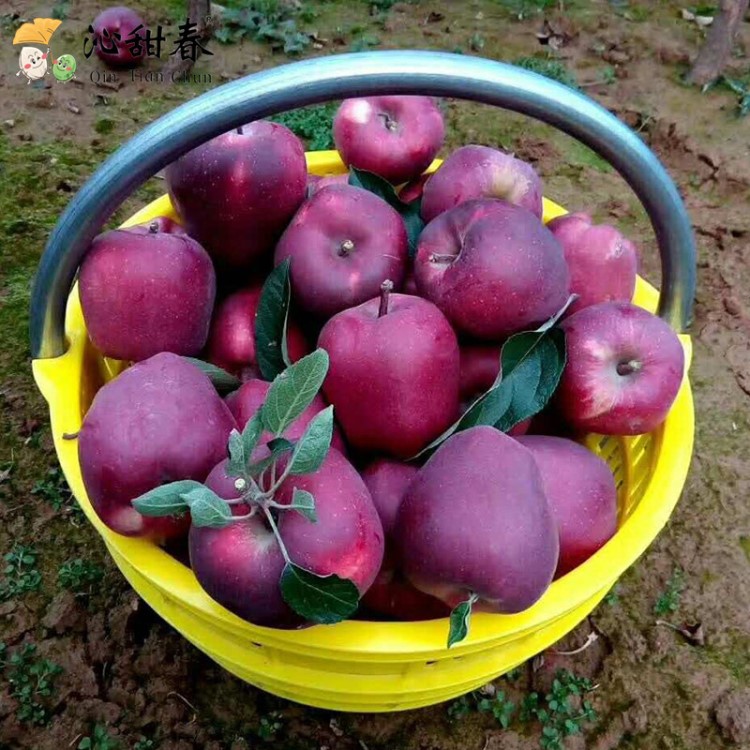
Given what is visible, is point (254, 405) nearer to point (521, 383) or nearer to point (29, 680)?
point (521, 383)

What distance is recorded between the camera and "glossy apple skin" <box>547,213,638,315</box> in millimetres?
1351

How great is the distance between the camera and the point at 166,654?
5.02ft

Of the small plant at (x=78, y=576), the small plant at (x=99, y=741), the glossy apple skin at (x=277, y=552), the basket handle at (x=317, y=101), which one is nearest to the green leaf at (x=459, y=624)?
the glossy apple skin at (x=277, y=552)

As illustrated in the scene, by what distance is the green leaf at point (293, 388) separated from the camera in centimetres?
90

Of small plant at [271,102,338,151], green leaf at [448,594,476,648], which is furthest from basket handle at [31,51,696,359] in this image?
small plant at [271,102,338,151]

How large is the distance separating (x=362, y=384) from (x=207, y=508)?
334 mm

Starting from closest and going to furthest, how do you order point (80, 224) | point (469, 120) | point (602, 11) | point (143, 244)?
point (80, 224), point (143, 244), point (469, 120), point (602, 11)

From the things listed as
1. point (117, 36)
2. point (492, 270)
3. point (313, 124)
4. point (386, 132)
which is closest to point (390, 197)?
point (386, 132)

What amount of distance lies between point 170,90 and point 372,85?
2.27 meters

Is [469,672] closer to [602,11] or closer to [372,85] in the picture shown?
[372,85]

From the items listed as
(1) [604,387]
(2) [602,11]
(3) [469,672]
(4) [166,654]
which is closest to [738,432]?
(1) [604,387]

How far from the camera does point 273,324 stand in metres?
1.21

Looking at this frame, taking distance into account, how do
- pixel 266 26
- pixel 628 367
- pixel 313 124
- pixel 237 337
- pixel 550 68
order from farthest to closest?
pixel 266 26
pixel 550 68
pixel 313 124
pixel 237 337
pixel 628 367

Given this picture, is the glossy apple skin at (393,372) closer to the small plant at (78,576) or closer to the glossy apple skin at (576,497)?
the glossy apple skin at (576,497)
